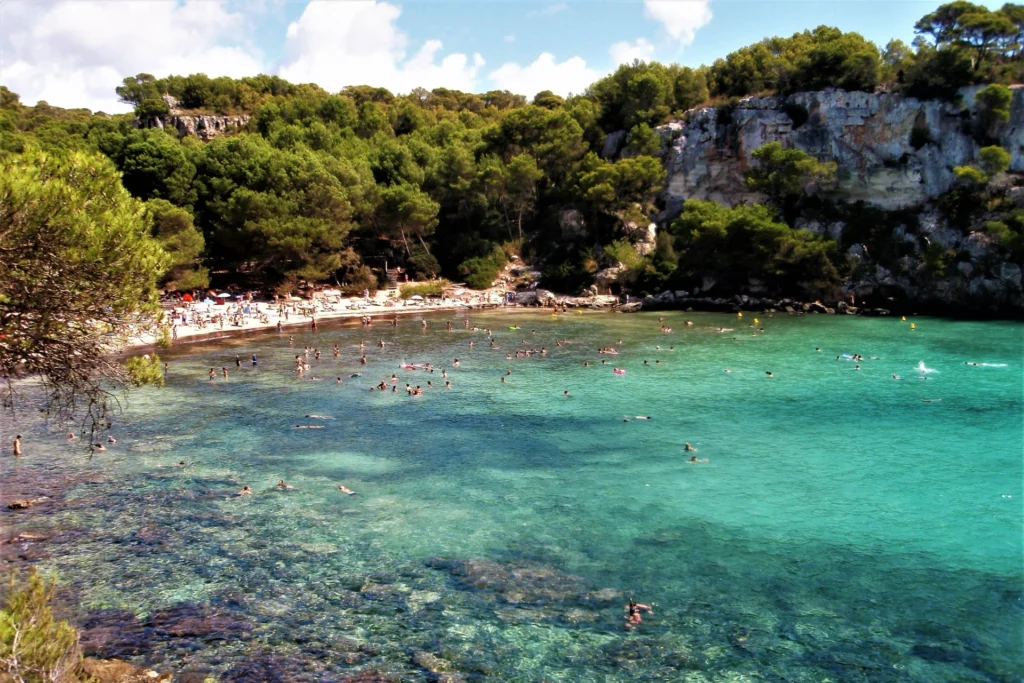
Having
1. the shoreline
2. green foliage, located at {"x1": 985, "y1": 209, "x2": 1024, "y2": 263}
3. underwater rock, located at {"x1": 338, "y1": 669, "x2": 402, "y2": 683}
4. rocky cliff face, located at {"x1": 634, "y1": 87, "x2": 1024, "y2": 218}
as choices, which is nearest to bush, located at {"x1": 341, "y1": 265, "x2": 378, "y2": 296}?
the shoreline

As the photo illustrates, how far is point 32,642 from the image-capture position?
23.4 ft

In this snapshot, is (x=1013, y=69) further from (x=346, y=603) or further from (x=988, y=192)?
(x=346, y=603)

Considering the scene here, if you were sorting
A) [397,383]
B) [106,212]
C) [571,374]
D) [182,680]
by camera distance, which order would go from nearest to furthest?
[182,680], [106,212], [397,383], [571,374]

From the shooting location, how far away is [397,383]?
3525 centimetres

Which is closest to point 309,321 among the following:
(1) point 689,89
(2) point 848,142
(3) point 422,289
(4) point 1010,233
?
(3) point 422,289

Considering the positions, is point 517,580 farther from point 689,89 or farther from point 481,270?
point 689,89

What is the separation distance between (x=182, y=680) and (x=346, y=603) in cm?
353

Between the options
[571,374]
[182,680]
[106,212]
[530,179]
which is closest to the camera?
[182,680]

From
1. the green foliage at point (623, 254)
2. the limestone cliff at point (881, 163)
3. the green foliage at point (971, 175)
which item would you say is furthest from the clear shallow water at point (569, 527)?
the green foliage at point (623, 254)

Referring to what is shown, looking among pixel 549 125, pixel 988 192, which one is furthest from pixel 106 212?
pixel 988 192

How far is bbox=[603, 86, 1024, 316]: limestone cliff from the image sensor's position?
57438 millimetres

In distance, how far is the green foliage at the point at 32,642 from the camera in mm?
6887

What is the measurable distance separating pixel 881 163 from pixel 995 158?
949 cm

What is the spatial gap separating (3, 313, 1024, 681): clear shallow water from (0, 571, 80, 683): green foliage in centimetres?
522
